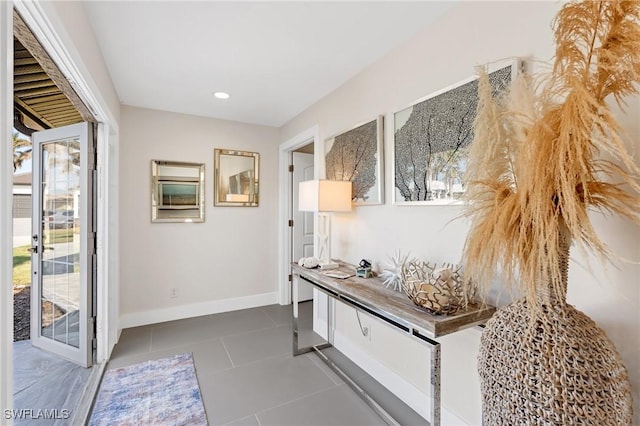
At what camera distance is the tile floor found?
188 centimetres

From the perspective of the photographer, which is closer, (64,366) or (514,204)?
(514,204)

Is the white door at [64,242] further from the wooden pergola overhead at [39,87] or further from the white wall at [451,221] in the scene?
the white wall at [451,221]

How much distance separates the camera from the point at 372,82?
2260 millimetres

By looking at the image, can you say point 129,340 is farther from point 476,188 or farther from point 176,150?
point 476,188

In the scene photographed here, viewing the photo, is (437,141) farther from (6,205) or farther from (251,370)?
(251,370)

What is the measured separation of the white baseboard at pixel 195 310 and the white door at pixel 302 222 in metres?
0.54

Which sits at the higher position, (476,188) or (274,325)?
(476,188)

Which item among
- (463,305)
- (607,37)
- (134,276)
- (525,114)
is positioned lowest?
(134,276)

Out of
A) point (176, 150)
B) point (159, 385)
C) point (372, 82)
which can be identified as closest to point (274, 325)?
point (159, 385)

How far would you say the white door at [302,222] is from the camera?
13.2 feet

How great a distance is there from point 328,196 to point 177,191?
2.06 metres

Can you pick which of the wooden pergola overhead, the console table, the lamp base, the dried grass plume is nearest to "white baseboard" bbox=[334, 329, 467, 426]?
the console table

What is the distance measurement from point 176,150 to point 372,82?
2.40 m

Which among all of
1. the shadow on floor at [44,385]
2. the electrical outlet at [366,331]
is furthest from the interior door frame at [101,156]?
the electrical outlet at [366,331]
